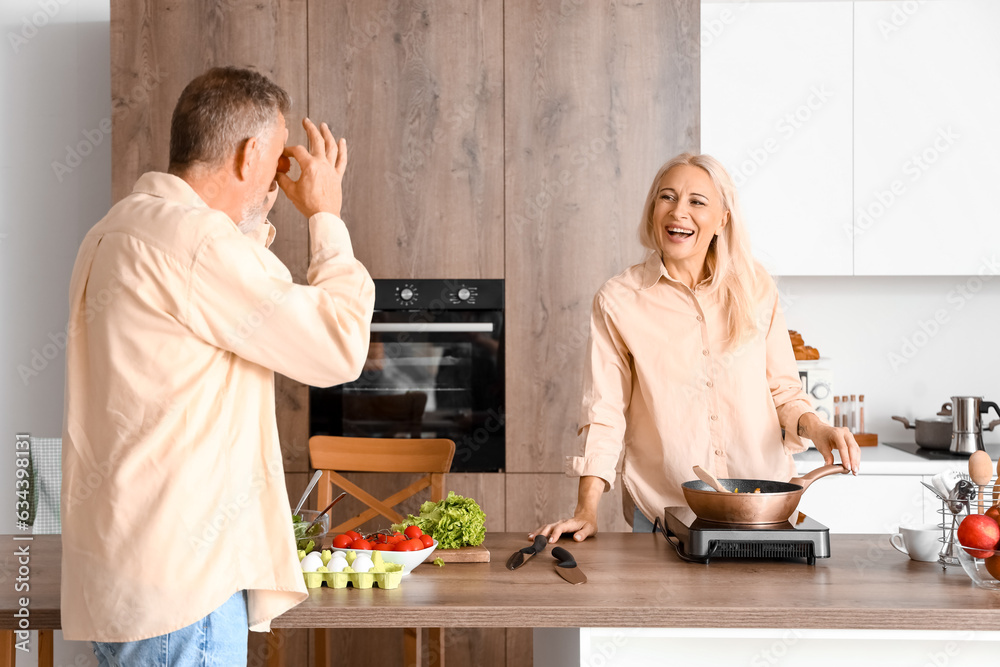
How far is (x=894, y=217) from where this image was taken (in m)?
3.29

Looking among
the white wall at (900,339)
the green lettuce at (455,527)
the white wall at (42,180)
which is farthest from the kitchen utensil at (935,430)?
the white wall at (42,180)

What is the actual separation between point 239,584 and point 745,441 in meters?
1.29

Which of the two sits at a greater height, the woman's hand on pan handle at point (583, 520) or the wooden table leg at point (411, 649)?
the woman's hand on pan handle at point (583, 520)

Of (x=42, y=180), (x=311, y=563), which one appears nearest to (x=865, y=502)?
(x=311, y=563)

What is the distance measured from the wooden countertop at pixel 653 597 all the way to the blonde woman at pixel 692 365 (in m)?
0.41

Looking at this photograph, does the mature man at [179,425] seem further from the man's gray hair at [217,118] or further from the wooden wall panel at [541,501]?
the wooden wall panel at [541,501]

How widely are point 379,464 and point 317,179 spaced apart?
4.28 ft

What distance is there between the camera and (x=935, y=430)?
327 cm

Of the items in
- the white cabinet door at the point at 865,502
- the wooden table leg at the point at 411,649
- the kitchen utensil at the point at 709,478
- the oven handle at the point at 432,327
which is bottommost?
the wooden table leg at the point at 411,649

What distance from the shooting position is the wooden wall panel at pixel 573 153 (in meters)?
2.97

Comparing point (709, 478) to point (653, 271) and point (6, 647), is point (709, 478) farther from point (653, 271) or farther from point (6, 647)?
point (6, 647)

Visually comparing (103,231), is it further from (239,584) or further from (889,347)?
(889,347)

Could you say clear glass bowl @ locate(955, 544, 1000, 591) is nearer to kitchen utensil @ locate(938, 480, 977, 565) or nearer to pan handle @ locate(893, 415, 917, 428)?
kitchen utensil @ locate(938, 480, 977, 565)

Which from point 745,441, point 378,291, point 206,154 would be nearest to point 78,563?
point 206,154
